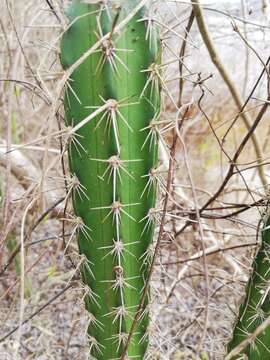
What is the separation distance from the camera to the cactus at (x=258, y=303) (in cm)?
90

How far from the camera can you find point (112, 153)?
2.54 feet

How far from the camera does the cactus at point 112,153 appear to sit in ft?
2.29

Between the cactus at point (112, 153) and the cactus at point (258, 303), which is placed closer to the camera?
the cactus at point (112, 153)

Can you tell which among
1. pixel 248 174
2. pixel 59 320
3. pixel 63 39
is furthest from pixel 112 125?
pixel 248 174

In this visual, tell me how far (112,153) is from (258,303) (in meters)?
0.42

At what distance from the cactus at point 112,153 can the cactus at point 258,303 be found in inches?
8.0

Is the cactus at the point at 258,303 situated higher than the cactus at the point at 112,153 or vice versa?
the cactus at the point at 112,153

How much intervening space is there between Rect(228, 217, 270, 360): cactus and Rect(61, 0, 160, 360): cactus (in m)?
0.20

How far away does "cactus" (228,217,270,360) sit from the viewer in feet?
2.97

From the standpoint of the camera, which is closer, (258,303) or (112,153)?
(112,153)

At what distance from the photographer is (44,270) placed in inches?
99.3

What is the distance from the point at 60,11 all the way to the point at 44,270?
1972 mm

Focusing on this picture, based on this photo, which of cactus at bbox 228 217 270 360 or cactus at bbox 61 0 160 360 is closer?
cactus at bbox 61 0 160 360

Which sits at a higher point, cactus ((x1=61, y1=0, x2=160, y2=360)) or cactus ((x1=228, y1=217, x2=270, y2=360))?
cactus ((x1=61, y1=0, x2=160, y2=360))
